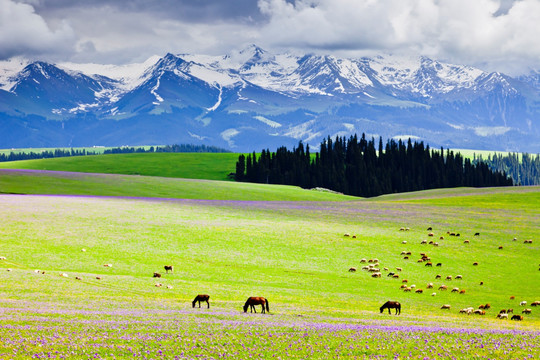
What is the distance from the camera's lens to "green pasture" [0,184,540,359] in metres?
24.7

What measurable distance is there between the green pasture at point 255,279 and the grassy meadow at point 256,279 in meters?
0.14

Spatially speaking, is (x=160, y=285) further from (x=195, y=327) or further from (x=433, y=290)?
(x=433, y=290)

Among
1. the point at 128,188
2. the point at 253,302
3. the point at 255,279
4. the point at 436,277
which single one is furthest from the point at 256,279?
the point at 128,188

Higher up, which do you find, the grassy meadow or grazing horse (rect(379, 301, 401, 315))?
the grassy meadow

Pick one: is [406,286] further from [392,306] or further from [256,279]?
[256,279]

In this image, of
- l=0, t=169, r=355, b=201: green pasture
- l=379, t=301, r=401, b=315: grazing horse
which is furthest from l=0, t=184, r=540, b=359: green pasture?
l=0, t=169, r=355, b=201: green pasture

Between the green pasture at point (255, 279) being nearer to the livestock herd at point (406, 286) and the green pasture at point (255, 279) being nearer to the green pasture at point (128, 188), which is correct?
the livestock herd at point (406, 286)

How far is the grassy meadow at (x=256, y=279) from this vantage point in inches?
965

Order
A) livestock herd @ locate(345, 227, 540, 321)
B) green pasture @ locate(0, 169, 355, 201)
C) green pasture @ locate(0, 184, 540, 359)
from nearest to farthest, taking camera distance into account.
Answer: green pasture @ locate(0, 184, 540, 359)
livestock herd @ locate(345, 227, 540, 321)
green pasture @ locate(0, 169, 355, 201)

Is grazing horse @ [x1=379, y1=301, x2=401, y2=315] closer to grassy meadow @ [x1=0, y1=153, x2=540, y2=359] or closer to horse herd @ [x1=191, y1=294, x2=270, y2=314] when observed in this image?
grassy meadow @ [x1=0, y1=153, x2=540, y2=359]

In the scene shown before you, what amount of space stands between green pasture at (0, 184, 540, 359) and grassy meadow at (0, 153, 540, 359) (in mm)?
140

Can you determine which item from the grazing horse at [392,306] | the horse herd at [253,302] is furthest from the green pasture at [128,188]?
the grazing horse at [392,306]

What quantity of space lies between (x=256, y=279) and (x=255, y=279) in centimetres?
11

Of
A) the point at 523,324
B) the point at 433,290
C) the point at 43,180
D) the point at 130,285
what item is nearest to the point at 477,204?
the point at 433,290
